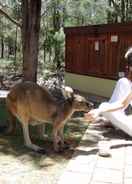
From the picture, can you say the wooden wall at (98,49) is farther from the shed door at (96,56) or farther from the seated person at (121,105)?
the seated person at (121,105)

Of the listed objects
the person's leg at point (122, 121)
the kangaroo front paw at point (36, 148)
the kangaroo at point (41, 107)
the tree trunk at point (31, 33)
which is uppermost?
the tree trunk at point (31, 33)

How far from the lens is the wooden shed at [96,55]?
45.7 ft

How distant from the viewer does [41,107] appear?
618 centimetres

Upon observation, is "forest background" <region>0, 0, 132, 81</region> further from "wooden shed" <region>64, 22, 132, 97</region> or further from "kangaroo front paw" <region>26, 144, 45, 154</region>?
"kangaroo front paw" <region>26, 144, 45, 154</region>

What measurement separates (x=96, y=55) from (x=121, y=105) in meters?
9.12

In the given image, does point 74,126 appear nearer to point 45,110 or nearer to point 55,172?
point 45,110

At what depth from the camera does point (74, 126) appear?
8.59 m

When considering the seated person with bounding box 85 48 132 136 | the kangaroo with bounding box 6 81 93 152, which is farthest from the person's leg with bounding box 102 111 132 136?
the kangaroo with bounding box 6 81 93 152

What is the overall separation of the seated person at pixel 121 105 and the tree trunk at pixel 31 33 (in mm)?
3807

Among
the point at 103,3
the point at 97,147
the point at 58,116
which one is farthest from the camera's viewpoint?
the point at 103,3

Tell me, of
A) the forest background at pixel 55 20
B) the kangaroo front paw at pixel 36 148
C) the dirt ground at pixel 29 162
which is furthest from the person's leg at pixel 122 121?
the forest background at pixel 55 20

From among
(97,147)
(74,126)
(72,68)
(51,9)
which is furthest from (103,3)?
(97,147)

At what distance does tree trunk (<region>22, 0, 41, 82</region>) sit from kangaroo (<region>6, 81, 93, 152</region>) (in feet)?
14.1

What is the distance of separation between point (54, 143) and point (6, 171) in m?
1.13
